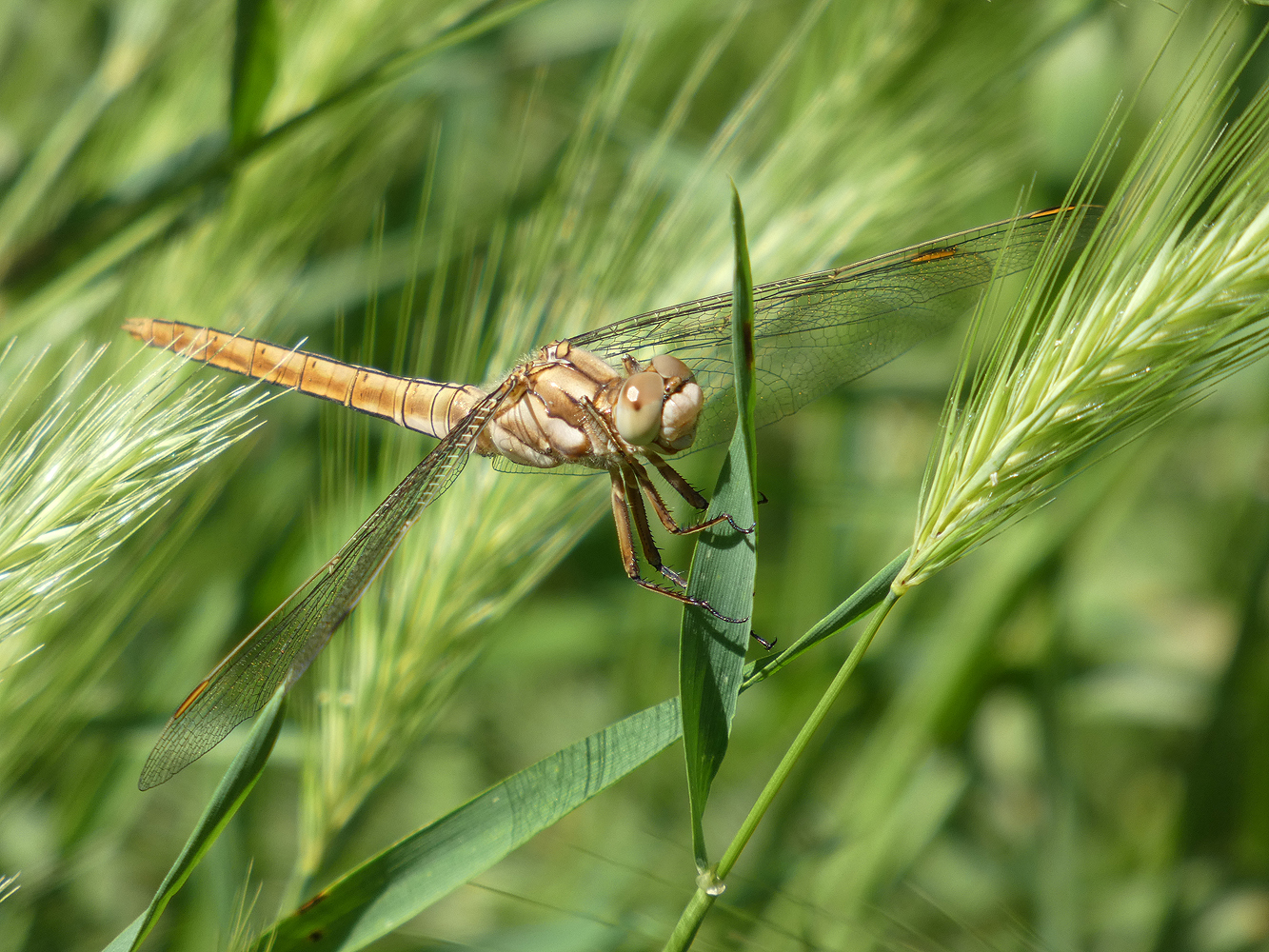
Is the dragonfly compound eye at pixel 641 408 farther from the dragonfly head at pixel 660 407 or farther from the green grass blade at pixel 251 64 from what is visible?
the green grass blade at pixel 251 64

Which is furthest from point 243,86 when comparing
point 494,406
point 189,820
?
point 189,820

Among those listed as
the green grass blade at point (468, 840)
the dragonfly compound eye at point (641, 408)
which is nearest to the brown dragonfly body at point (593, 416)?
the dragonfly compound eye at point (641, 408)

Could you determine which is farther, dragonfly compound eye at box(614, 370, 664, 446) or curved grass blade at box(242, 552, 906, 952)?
dragonfly compound eye at box(614, 370, 664, 446)

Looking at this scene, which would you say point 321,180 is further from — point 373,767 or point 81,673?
point 373,767

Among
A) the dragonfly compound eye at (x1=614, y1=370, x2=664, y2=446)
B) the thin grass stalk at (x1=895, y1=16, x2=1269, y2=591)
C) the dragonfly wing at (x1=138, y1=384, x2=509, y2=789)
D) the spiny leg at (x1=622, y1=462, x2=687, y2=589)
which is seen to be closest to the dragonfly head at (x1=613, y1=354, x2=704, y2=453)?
the dragonfly compound eye at (x1=614, y1=370, x2=664, y2=446)

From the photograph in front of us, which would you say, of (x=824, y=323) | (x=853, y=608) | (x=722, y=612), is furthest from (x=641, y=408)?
(x=853, y=608)

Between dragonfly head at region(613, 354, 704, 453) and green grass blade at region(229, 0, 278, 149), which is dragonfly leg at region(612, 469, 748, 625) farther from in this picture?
green grass blade at region(229, 0, 278, 149)
